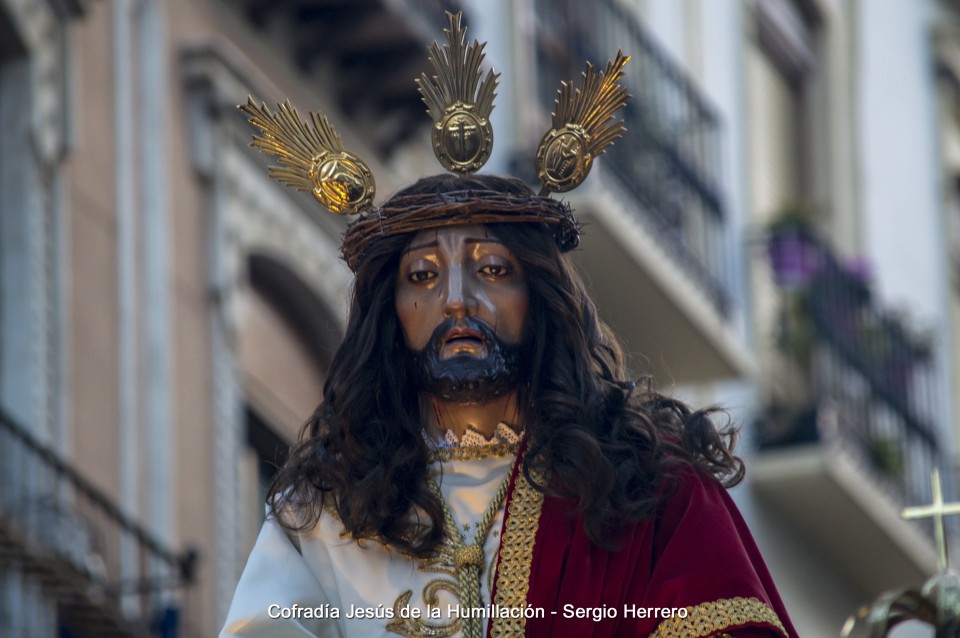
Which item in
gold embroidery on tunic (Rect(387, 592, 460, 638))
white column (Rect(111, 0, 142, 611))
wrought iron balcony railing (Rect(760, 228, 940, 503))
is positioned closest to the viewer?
gold embroidery on tunic (Rect(387, 592, 460, 638))

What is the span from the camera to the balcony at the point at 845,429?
16141mm

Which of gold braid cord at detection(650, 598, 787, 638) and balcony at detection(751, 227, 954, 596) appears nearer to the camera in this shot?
gold braid cord at detection(650, 598, 787, 638)

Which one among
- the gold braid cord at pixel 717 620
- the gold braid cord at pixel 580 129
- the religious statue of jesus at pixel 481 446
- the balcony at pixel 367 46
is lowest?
the gold braid cord at pixel 717 620

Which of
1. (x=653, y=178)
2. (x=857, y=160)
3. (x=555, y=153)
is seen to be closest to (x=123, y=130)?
(x=653, y=178)

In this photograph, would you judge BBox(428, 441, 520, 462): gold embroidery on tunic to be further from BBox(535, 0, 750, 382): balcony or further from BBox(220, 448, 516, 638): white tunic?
BBox(535, 0, 750, 382): balcony

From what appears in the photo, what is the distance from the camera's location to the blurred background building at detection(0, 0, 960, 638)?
1225 centimetres

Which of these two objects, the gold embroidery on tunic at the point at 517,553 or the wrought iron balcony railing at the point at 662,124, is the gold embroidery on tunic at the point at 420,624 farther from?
the wrought iron balcony railing at the point at 662,124

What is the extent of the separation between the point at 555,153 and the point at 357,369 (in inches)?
27.2

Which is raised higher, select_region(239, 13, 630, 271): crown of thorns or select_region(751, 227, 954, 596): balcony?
select_region(751, 227, 954, 596): balcony

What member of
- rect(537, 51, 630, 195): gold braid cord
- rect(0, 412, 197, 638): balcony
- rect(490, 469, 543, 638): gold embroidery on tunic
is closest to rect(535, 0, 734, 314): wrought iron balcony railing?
rect(0, 412, 197, 638): balcony

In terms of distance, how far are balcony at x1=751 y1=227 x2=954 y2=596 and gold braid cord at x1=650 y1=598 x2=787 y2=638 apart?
33.5 feet

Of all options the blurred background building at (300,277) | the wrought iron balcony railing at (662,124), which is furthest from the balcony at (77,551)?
the wrought iron balcony railing at (662,124)

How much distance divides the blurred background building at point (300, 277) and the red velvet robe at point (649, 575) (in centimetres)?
541

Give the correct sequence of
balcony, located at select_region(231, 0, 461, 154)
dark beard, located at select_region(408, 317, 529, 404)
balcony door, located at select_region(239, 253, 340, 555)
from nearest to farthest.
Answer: dark beard, located at select_region(408, 317, 529, 404) < balcony door, located at select_region(239, 253, 340, 555) < balcony, located at select_region(231, 0, 461, 154)
